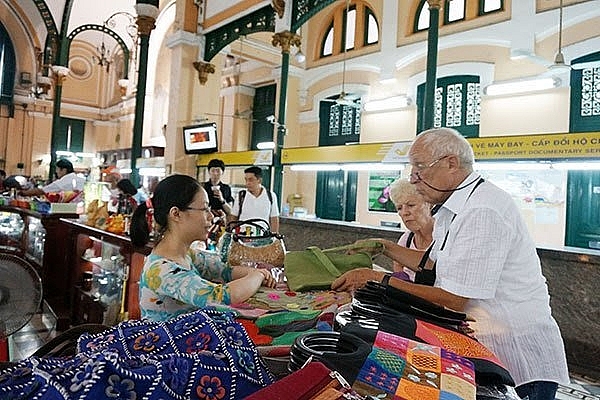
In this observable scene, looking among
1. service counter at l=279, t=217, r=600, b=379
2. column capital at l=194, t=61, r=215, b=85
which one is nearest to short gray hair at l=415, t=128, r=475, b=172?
service counter at l=279, t=217, r=600, b=379

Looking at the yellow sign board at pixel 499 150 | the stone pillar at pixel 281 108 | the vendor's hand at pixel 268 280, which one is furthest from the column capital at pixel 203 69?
the vendor's hand at pixel 268 280

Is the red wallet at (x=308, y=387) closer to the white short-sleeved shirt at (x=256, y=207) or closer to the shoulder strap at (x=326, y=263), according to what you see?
the shoulder strap at (x=326, y=263)

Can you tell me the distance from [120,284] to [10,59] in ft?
62.7

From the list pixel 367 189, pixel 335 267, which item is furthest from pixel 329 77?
pixel 335 267

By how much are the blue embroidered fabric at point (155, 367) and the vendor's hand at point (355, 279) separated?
837 millimetres

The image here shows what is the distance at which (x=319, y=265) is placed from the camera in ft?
6.97

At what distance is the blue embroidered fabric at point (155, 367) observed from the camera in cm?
65

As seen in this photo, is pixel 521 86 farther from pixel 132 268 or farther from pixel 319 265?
pixel 319 265

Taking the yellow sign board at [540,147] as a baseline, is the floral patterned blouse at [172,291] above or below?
below

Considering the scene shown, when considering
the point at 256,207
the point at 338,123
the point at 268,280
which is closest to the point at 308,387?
the point at 268,280

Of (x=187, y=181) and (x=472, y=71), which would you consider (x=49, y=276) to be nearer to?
(x=187, y=181)

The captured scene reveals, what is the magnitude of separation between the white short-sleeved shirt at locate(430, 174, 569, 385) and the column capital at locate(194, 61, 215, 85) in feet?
30.3

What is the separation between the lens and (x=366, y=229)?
5.02 m

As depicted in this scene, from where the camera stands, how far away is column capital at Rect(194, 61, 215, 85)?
1006cm
